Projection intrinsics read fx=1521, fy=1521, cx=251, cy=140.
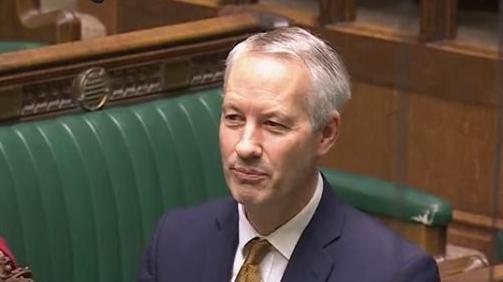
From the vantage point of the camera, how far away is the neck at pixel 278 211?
206cm

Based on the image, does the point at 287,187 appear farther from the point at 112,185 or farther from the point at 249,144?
the point at 112,185

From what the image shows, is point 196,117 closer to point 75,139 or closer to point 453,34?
point 75,139

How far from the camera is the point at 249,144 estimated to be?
6.56ft

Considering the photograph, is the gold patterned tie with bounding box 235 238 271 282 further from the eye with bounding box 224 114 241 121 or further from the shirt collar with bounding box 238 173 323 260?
the eye with bounding box 224 114 241 121

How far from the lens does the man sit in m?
2.02

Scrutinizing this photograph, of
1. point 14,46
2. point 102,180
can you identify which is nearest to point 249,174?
point 102,180

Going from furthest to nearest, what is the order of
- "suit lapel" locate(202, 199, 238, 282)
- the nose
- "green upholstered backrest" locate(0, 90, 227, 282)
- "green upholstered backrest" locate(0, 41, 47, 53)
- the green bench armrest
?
"green upholstered backrest" locate(0, 41, 47, 53)
the green bench armrest
"green upholstered backrest" locate(0, 90, 227, 282)
"suit lapel" locate(202, 199, 238, 282)
the nose

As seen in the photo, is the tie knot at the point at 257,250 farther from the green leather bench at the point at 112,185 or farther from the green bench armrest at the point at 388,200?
the green bench armrest at the point at 388,200

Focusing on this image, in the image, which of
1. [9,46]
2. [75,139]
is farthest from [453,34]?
[9,46]

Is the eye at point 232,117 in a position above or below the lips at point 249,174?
above

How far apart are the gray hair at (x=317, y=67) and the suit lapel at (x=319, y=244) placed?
0.45 feet

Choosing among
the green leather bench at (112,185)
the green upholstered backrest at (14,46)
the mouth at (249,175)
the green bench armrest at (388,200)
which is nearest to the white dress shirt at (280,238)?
the mouth at (249,175)

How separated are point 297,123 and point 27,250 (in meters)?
1.03

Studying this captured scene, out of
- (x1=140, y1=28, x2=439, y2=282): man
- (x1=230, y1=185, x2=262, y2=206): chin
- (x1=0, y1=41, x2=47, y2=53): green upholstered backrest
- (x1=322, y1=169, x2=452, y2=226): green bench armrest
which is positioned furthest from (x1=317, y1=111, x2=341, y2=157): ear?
(x1=0, y1=41, x2=47, y2=53): green upholstered backrest
